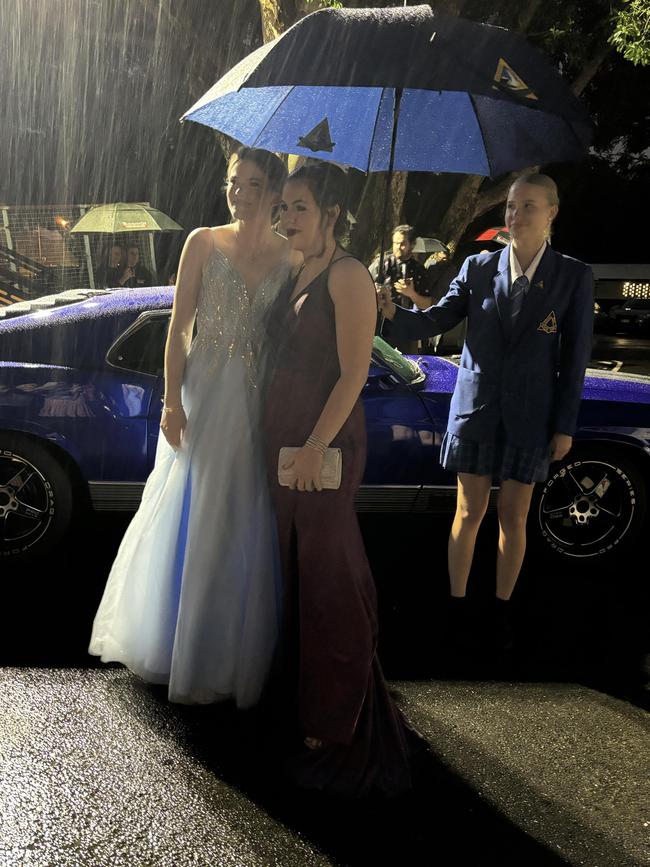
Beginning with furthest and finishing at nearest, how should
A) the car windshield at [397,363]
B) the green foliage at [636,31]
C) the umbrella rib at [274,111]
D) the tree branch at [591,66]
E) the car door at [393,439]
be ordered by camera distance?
the tree branch at [591,66] → the green foliage at [636,31] → the car windshield at [397,363] → the car door at [393,439] → the umbrella rib at [274,111]

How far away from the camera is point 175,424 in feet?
10.8

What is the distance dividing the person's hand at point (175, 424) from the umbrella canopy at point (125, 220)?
A: 10.1 meters

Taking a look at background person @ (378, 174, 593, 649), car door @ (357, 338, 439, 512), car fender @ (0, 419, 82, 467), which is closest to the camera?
background person @ (378, 174, 593, 649)

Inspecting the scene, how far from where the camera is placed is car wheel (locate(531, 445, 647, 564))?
505cm

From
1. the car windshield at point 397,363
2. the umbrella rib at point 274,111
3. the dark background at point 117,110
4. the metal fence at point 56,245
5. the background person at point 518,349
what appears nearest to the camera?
the umbrella rib at point 274,111

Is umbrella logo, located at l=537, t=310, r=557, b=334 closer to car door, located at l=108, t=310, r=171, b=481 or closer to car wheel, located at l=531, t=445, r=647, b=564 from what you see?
car wheel, located at l=531, t=445, r=647, b=564

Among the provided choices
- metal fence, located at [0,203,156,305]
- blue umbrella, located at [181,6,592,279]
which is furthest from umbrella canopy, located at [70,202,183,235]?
blue umbrella, located at [181,6,592,279]

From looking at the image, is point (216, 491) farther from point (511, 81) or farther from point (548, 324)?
point (511, 81)

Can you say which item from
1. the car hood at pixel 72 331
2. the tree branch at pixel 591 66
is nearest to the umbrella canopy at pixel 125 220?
the tree branch at pixel 591 66

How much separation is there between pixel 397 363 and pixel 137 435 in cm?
145

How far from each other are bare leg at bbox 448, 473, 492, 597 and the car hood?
189 centimetres

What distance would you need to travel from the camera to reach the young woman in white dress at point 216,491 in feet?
10.3

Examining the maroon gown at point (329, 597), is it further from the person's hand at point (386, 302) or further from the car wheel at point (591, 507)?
the car wheel at point (591, 507)

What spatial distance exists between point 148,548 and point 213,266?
1024 millimetres
